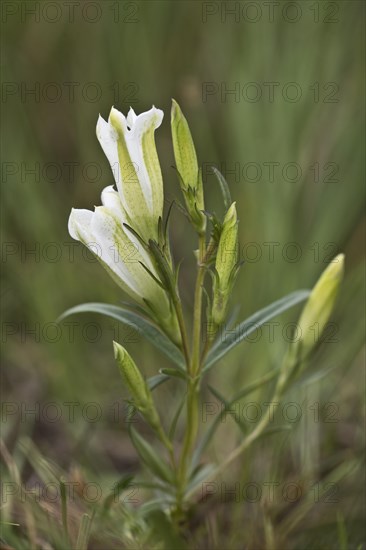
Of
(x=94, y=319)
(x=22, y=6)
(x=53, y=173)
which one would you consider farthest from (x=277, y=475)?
(x=22, y=6)

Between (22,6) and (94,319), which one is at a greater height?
(22,6)

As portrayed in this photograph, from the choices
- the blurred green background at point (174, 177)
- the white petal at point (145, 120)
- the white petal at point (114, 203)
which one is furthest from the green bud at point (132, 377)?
the blurred green background at point (174, 177)

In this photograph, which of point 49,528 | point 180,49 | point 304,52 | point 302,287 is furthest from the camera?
point 180,49

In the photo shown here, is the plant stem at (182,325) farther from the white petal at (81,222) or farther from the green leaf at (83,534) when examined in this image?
the green leaf at (83,534)

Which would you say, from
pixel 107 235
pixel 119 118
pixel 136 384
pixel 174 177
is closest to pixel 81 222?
pixel 107 235

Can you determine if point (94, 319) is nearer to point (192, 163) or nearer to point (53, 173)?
point (53, 173)

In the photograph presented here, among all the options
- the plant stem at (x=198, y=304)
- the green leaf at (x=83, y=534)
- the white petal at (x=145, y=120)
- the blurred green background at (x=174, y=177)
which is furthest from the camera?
the blurred green background at (x=174, y=177)

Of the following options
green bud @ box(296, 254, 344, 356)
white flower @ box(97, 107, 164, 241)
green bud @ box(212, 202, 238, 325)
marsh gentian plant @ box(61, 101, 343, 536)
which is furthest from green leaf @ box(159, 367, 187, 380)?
green bud @ box(296, 254, 344, 356)
